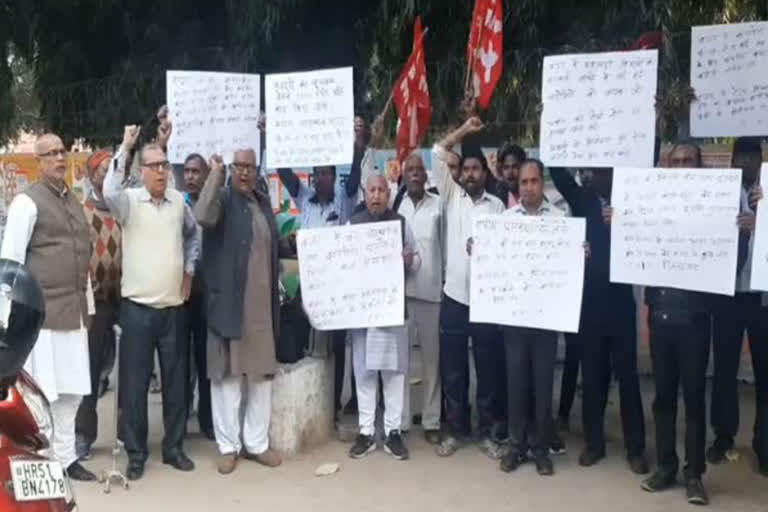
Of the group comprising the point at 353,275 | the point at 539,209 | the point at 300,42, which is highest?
the point at 300,42

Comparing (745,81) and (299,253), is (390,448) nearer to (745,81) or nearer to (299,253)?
(299,253)

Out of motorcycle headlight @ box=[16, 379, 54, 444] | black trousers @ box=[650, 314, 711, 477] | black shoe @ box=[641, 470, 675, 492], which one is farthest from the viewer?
black shoe @ box=[641, 470, 675, 492]

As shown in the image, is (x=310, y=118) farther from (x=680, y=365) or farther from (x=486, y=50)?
(x=680, y=365)

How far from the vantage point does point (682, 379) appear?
6016 millimetres

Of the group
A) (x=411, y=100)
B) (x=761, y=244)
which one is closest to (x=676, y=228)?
→ (x=761, y=244)

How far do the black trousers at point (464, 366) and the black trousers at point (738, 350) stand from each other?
1.38 meters

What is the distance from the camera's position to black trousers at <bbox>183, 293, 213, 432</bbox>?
7.12 meters

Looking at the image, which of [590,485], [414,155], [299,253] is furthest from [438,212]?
[590,485]

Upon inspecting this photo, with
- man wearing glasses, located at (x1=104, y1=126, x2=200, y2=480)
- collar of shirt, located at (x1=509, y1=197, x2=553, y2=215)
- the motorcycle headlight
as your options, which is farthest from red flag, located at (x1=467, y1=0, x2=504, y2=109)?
the motorcycle headlight

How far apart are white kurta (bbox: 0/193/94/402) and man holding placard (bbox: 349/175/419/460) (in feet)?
5.81

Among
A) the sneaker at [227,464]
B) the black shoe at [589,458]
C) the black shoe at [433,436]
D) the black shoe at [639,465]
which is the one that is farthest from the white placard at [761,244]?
the sneaker at [227,464]

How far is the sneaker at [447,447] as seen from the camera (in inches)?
276

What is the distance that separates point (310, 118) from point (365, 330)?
4.69 ft

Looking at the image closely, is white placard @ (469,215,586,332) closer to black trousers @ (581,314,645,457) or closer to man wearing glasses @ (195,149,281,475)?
black trousers @ (581,314,645,457)
